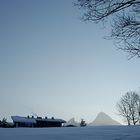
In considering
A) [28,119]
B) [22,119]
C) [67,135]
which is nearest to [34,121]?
[28,119]

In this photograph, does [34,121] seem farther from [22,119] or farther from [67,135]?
[67,135]

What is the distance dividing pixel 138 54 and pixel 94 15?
83.6 inches

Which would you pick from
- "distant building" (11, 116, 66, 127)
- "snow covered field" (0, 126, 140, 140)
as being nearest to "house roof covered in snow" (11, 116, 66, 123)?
"distant building" (11, 116, 66, 127)

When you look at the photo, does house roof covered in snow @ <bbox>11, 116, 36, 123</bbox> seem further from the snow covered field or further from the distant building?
the snow covered field

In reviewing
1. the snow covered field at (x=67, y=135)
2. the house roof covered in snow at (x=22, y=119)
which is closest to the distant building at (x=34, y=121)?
the house roof covered in snow at (x=22, y=119)

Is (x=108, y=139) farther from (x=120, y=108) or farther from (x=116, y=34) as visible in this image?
(x=120, y=108)

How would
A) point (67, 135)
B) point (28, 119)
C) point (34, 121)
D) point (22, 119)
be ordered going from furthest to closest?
1. point (28, 119)
2. point (34, 121)
3. point (22, 119)
4. point (67, 135)

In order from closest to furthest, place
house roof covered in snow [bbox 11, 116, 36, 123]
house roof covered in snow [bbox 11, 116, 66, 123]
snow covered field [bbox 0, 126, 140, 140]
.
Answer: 1. snow covered field [bbox 0, 126, 140, 140]
2. house roof covered in snow [bbox 11, 116, 36, 123]
3. house roof covered in snow [bbox 11, 116, 66, 123]

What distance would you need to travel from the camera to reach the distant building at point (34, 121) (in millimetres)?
63216

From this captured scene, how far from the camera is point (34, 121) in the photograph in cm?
6544

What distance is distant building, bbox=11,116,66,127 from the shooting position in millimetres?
63216

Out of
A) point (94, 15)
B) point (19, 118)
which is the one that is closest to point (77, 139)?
point (94, 15)

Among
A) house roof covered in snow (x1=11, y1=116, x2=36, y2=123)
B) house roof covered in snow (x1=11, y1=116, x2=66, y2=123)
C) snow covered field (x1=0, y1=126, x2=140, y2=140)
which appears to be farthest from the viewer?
house roof covered in snow (x1=11, y1=116, x2=66, y2=123)

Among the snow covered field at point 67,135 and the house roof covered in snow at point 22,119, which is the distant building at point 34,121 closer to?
the house roof covered in snow at point 22,119
